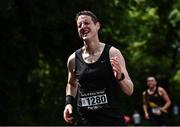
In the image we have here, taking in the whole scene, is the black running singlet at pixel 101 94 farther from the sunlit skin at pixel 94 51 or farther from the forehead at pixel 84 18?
the forehead at pixel 84 18

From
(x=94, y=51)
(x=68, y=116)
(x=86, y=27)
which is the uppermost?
(x=86, y=27)

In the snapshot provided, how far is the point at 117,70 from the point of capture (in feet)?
17.0

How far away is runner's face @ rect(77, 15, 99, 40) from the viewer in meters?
5.39

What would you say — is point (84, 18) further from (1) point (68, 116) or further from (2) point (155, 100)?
(2) point (155, 100)

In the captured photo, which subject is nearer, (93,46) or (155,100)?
(93,46)

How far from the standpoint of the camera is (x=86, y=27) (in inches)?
213

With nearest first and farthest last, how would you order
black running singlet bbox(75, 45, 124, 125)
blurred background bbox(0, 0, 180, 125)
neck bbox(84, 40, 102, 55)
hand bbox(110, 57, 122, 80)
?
hand bbox(110, 57, 122, 80)
black running singlet bbox(75, 45, 124, 125)
neck bbox(84, 40, 102, 55)
blurred background bbox(0, 0, 180, 125)

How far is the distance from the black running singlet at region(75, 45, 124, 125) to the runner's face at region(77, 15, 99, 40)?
0.61 ft

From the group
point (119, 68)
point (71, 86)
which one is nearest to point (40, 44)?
point (71, 86)

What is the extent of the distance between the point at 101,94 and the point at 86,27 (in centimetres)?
61

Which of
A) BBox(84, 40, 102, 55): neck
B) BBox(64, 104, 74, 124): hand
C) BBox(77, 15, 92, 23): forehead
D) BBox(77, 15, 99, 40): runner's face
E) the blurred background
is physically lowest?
BBox(64, 104, 74, 124): hand

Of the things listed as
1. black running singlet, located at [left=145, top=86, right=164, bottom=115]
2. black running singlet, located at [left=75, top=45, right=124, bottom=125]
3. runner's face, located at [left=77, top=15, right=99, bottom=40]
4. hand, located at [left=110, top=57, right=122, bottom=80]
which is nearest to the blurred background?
black running singlet, located at [left=145, top=86, right=164, bottom=115]

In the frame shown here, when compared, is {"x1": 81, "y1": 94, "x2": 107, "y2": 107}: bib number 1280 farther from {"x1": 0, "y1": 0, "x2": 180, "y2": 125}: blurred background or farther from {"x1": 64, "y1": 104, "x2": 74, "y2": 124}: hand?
{"x1": 0, "y1": 0, "x2": 180, "y2": 125}: blurred background

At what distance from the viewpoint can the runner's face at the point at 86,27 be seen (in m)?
5.39
